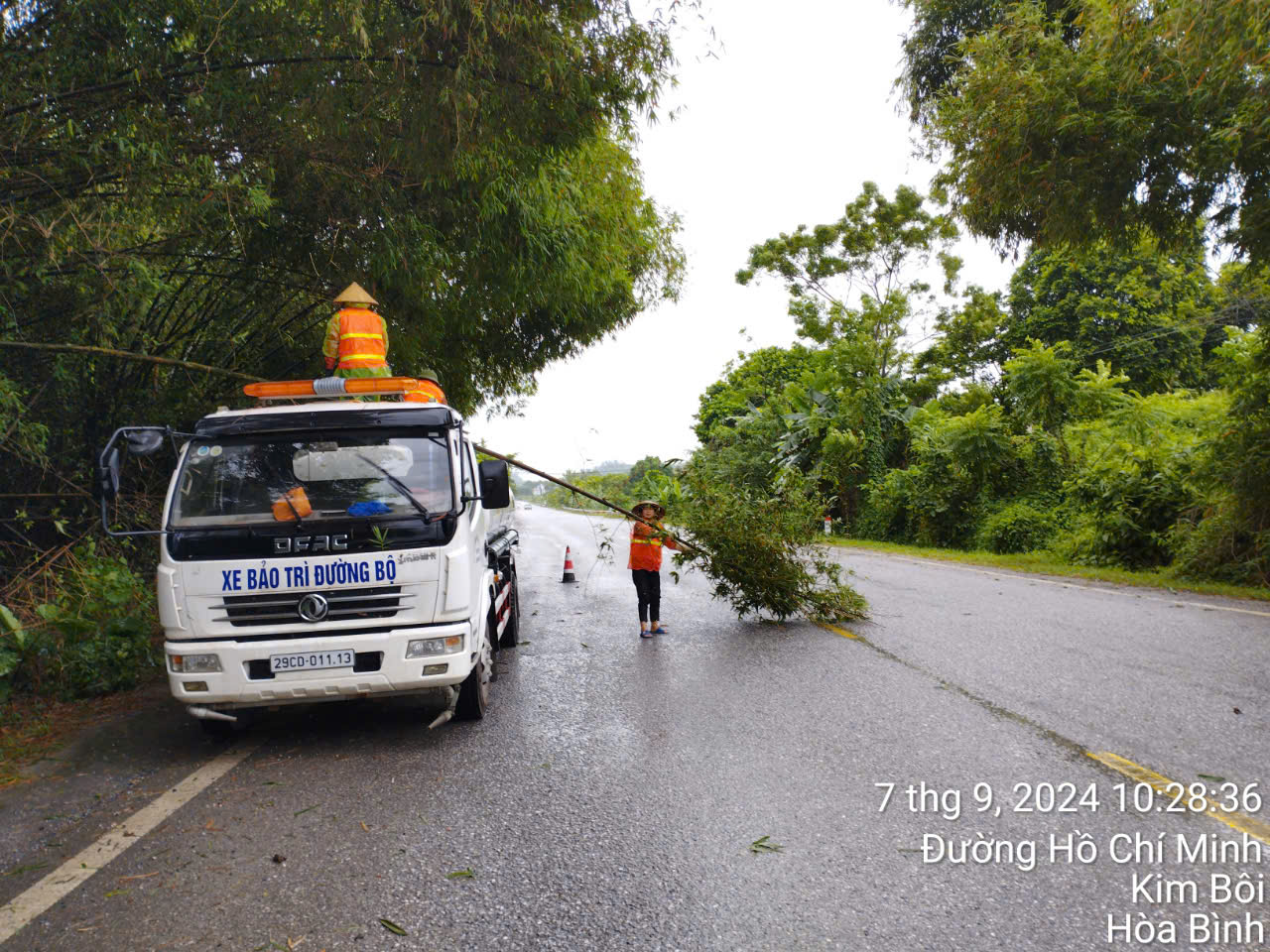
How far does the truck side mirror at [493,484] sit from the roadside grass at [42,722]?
10.0 ft

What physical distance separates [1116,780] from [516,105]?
540 centimetres

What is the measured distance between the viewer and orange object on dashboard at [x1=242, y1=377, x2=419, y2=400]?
19.5ft

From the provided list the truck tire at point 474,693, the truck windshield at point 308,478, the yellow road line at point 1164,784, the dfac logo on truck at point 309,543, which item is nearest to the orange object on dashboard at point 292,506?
the truck windshield at point 308,478

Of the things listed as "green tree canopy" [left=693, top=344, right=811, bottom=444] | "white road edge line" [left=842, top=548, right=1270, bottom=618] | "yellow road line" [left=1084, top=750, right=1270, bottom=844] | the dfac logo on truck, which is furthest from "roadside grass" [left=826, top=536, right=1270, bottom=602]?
"green tree canopy" [left=693, top=344, right=811, bottom=444]

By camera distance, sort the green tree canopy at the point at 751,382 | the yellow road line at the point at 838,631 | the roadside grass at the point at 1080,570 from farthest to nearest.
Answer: the green tree canopy at the point at 751,382 < the roadside grass at the point at 1080,570 < the yellow road line at the point at 838,631

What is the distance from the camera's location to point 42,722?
5984 mm

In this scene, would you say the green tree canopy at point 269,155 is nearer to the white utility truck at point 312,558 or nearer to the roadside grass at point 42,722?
the white utility truck at point 312,558

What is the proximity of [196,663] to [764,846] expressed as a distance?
336 centimetres

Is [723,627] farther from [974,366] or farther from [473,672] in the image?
[974,366]

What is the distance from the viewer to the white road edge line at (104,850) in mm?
3240

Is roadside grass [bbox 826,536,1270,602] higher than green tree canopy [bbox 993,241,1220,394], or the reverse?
green tree canopy [bbox 993,241,1220,394]

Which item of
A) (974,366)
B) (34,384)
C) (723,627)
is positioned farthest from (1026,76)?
(974,366)

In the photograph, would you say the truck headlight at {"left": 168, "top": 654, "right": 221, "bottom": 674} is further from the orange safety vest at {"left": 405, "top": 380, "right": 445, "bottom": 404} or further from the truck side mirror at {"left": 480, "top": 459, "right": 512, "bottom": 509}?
the orange safety vest at {"left": 405, "top": 380, "right": 445, "bottom": 404}

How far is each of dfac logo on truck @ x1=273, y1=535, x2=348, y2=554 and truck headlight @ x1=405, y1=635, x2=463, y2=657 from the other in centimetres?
70
